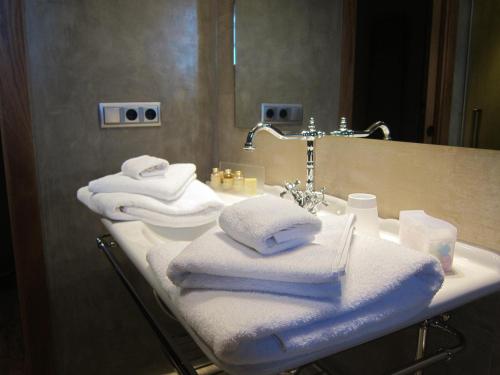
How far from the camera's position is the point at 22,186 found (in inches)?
58.8

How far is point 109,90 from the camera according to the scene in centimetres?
160

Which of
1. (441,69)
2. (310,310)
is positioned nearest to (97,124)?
(441,69)

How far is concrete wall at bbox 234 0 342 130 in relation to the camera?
1.30m

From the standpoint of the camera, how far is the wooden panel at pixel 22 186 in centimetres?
142

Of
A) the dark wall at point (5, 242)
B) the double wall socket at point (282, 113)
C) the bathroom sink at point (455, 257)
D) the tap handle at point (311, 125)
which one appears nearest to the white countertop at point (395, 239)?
the bathroom sink at point (455, 257)

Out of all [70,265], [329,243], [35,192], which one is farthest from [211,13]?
[329,243]

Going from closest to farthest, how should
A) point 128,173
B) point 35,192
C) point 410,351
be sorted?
point 410,351, point 128,173, point 35,192

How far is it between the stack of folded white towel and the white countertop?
3cm

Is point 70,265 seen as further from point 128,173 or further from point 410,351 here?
point 410,351

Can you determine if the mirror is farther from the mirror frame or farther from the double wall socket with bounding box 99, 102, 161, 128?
the double wall socket with bounding box 99, 102, 161, 128

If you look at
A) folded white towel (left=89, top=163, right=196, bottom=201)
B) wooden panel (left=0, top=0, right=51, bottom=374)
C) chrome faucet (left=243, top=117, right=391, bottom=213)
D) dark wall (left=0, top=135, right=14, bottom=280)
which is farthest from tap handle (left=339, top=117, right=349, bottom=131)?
dark wall (left=0, top=135, right=14, bottom=280)

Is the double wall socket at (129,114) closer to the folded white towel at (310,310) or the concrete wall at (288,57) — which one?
the concrete wall at (288,57)

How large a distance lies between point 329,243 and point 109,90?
3.76 ft

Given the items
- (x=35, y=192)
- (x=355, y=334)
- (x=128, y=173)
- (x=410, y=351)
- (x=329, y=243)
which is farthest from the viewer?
(x=35, y=192)
